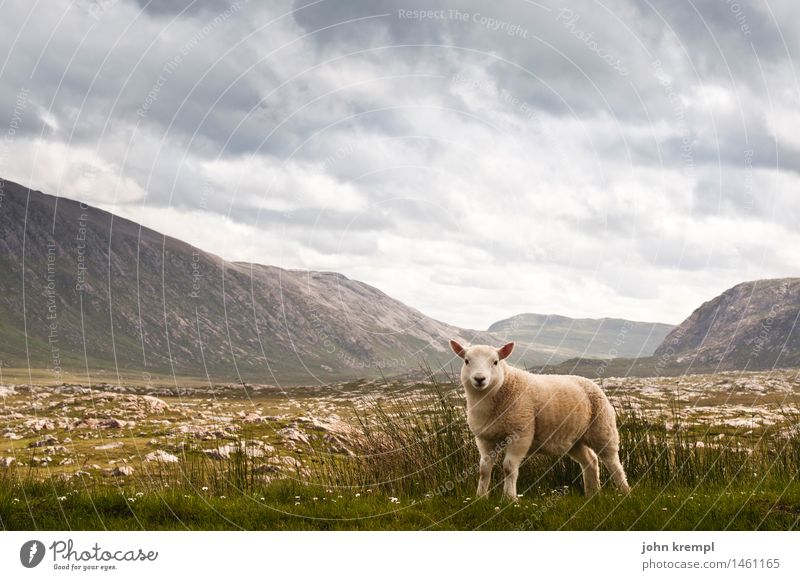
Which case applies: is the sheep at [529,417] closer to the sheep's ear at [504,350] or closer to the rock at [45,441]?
the sheep's ear at [504,350]

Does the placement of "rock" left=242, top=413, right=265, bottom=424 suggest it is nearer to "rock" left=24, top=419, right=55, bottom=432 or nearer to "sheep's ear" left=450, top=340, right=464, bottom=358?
"rock" left=24, top=419, right=55, bottom=432

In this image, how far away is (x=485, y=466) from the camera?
11672 millimetres

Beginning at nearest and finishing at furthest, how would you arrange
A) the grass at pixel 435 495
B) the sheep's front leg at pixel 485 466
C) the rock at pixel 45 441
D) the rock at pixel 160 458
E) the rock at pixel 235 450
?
1. the grass at pixel 435 495
2. the sheep's front leg at pixel 485 466
3. the rock at pixel 235 450
4. the rock at pixel 160 458
5. the rock at pixel 45 441

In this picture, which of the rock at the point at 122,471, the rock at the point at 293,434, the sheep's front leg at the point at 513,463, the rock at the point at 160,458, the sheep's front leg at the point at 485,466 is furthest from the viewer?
the rock at the point at 293,434

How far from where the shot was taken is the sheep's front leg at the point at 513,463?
→ 11227 mm

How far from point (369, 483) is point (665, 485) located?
19.4ft

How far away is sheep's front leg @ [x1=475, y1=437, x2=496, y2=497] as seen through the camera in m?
11.5

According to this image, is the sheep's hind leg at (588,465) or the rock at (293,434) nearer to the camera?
the sheep's hind leg at (588,465)

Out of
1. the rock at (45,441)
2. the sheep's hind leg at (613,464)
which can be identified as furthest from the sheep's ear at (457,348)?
the rock at (45,441)

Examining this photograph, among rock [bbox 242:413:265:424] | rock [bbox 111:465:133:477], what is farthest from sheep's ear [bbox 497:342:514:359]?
rock [bbox 242:413:265:424]

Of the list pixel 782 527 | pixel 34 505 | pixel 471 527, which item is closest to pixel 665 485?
pixel 782 527

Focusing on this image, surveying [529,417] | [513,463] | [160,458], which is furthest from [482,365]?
[160,458]

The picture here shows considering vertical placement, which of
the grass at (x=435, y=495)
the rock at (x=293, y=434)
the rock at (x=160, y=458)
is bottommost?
the rock at (x=293, y=434)
